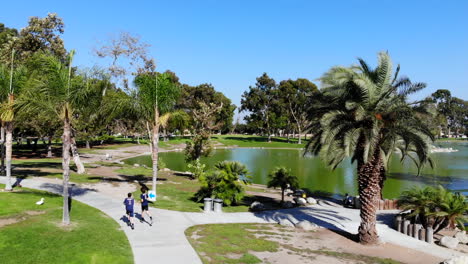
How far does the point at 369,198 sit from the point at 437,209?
161 inches

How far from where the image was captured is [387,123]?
14734 mm

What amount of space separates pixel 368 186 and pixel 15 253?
1329 centimetres

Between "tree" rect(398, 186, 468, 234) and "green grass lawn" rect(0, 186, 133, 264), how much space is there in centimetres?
1309

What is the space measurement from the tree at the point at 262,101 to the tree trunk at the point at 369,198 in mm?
88085

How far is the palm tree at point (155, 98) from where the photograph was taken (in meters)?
23.3

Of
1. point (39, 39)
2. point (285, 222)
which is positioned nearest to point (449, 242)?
point (285, 222)

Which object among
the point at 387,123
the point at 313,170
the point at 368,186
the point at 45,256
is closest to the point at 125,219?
the point at 45,256

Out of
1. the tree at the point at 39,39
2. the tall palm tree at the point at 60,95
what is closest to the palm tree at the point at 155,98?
the tall palm tree at the point at 60,95

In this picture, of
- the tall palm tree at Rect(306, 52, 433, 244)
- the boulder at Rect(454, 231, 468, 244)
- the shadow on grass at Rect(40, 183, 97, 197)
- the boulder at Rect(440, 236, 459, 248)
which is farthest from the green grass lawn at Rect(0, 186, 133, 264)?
the boulder at Rect(454, 231, 468, 244)

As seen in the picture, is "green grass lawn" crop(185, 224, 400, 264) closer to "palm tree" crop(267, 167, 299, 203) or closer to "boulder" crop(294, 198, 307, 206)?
"palm tree" crop(267, 167, 299, 203)

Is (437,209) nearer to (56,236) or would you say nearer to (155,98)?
(56,236)

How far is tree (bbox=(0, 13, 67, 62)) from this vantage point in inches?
1763

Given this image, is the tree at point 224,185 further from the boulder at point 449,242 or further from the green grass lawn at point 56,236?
the boulder at point 449,242

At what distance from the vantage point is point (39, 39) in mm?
46844
